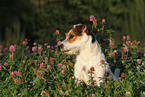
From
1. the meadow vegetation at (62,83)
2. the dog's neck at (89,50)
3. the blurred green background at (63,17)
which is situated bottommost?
the meadow vegetation at (62,83)

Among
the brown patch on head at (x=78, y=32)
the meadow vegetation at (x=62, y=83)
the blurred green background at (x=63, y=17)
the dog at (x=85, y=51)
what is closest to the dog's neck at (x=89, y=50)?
the dog at (x=85, y=51)

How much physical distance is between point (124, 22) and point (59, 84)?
536cm

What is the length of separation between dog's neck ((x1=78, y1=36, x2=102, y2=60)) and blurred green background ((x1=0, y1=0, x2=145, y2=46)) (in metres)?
4.01

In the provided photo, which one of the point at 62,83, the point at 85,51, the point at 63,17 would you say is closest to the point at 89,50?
the point at 85,51

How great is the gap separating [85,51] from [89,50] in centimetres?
7

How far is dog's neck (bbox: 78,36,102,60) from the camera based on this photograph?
3169 mm

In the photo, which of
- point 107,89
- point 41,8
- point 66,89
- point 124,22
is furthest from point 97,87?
point 41,8

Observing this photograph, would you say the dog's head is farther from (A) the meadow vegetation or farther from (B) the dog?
(A) the meadow vegetation

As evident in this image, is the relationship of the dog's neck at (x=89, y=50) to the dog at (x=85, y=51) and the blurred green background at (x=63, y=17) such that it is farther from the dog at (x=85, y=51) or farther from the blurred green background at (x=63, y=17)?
the blurred green background at (x=63, y=17)

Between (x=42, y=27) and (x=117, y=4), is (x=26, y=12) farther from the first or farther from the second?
(x=117, y=4)

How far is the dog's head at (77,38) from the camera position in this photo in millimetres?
3121

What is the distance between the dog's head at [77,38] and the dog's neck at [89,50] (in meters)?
0.05

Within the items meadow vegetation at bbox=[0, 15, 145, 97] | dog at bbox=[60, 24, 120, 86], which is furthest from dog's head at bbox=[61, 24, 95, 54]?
meadow vegetation at bbox=[0, 15, 145, 97]

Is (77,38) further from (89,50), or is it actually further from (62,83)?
(62,83)
